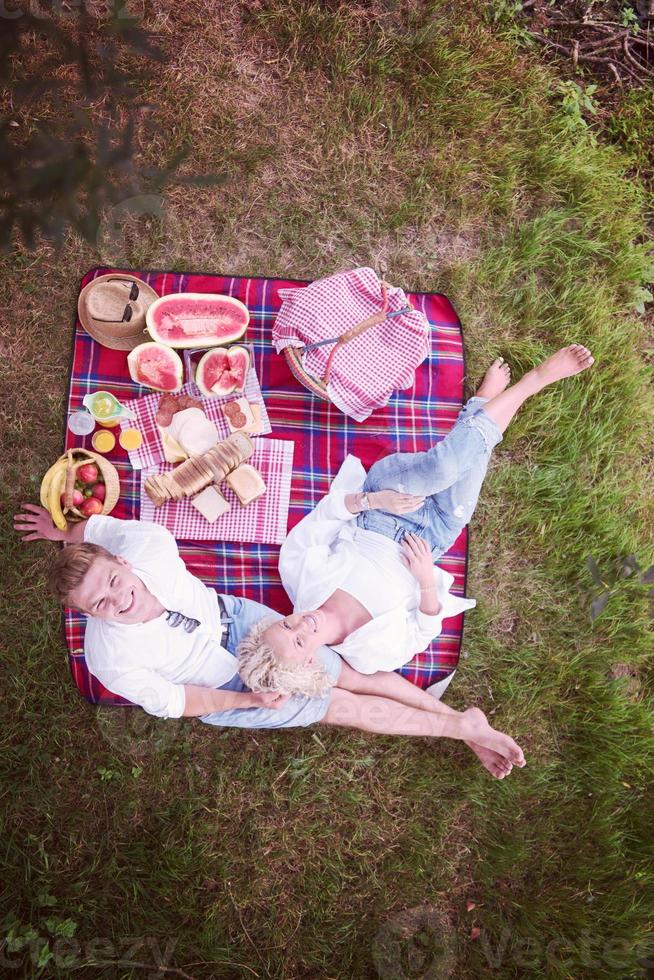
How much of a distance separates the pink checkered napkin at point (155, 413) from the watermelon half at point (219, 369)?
0.36 feet

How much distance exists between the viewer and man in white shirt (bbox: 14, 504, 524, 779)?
126 inches

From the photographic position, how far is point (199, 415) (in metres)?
3.96

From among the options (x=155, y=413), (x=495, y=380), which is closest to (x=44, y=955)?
(x=155, y=413)

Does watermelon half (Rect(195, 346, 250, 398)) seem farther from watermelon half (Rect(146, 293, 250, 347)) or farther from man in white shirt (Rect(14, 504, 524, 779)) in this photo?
man in white shirt (Rect(14, 504, 524, 779))

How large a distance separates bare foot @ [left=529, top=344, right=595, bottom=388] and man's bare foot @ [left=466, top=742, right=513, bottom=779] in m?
2.33

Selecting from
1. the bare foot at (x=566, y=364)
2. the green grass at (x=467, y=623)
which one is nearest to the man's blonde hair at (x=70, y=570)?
the green grass at (x=467, y=623)

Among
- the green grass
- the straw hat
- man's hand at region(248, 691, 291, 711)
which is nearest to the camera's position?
man's hand at region(248, 691, 291, 711)

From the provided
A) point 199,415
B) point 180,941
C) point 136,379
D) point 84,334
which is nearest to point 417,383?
point 199,415

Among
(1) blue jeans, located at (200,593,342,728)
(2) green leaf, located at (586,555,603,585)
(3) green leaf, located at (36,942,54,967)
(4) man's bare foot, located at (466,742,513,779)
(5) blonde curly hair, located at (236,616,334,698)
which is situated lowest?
(3) green leaf, located at (36,942,54,967)

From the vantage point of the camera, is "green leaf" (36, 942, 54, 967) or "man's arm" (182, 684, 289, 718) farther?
"green leaf" (36, 942, 54, 967)

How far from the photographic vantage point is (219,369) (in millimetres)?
3910

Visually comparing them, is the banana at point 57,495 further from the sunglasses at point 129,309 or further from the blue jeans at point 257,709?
the blue jeans at point 257,709

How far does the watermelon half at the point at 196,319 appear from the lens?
12.5ft

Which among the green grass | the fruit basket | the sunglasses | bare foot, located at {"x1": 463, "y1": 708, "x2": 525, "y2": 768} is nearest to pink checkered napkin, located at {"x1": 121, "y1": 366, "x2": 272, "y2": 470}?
the fruit basket
